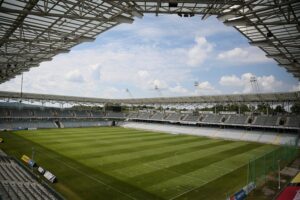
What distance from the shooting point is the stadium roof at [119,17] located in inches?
551

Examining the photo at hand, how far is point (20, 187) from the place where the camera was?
1589 cm

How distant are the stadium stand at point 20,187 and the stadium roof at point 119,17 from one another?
9.92m

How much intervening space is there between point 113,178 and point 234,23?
1531 cm

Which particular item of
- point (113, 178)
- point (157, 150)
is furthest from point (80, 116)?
point (113, 178)

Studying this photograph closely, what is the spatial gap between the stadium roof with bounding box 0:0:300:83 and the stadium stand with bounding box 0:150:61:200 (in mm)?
9915

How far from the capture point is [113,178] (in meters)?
21.0

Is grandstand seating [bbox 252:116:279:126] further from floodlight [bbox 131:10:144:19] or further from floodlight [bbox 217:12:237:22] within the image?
floodlight [bbox 131:10:144:19]

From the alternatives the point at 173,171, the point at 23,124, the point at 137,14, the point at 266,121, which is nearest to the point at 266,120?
the point at 266,121

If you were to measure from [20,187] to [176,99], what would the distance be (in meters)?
50.7

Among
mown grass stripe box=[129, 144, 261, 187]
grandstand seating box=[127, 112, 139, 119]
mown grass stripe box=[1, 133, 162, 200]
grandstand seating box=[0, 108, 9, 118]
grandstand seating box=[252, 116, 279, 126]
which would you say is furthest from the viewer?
grandstand seating box=[127, 112, 139, 119]

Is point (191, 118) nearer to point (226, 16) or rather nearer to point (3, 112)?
point (3, 112)

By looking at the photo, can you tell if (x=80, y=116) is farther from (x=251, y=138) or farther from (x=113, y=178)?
(x=113, y=178)

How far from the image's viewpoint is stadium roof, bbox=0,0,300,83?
551 inches

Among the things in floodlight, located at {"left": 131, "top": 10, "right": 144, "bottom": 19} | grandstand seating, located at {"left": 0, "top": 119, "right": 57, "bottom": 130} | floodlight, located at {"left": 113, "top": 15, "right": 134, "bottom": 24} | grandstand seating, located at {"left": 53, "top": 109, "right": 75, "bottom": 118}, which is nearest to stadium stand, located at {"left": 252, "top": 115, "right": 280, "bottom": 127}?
floodlight, located at {"left": 113, "top": 15, "right": 134, "bottom": 24}
